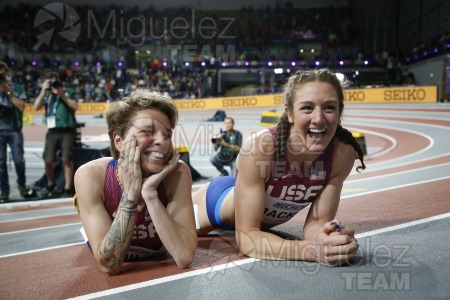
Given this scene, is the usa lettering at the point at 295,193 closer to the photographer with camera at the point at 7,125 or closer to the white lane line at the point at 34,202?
the white lane line at the point at 34,202

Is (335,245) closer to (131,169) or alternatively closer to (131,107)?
(131,169)

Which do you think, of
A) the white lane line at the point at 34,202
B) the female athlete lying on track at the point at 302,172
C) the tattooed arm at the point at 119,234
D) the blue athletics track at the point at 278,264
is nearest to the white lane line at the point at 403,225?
the blue athletics track at the point at 278,264

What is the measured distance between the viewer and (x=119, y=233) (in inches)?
68.9

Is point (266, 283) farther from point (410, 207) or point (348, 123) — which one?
point (348, 123)

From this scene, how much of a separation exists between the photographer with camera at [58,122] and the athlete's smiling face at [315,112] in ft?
15.0

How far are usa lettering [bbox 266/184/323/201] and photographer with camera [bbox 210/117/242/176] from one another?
17.1ft

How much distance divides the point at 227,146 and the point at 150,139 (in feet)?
18.5

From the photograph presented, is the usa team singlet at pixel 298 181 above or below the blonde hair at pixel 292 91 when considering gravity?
below

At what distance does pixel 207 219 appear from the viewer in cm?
277

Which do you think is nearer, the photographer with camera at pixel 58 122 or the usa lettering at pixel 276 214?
the usa lettering at pixel 276 214

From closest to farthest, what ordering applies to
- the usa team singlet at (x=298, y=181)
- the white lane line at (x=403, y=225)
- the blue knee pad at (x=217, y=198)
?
the usa team singlet at (x=298, y=181) → the white lane line at (x=403, y=225) → the blue knee pad at (x=217, y=198)

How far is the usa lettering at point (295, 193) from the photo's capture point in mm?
2092

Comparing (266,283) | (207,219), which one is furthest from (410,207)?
(266,283)

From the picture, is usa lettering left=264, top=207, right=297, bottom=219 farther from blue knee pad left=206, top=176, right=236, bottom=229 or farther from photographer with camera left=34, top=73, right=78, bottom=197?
photographer with camera left=34, top=73, right=78, bottom=197
